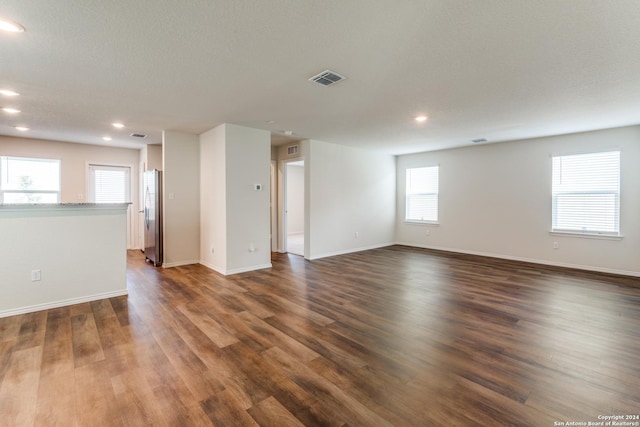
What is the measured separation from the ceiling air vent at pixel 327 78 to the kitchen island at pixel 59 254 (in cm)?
298

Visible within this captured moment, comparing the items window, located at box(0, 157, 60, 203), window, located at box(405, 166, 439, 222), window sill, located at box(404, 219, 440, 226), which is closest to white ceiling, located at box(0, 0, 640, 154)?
window, located at box(0, 157, 60, 203)

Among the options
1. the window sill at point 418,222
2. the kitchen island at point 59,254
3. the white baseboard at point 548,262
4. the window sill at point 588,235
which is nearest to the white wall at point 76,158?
the kitchen island at point 59,254

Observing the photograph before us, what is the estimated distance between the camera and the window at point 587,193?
4.96 metres

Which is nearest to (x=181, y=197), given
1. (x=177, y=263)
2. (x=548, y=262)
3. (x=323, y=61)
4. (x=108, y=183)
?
(x=177, y=263)

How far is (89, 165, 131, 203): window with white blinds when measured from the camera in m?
6.69

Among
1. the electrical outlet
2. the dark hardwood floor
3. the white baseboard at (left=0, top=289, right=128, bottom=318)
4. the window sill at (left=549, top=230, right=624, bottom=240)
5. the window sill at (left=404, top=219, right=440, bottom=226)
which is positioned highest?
the window sill at (left=404, top=219, right=440, bottom=226)

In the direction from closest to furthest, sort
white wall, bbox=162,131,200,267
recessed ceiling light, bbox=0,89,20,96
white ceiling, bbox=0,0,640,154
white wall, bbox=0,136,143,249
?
white ceiling, bbox=0,0,640,154, recessed ceiling light, bbox=0,89,20,96, white wall, bbox=162,131,200,267, white wall, bbox=0,136,143,249

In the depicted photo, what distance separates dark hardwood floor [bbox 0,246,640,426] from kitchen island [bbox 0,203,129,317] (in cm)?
25

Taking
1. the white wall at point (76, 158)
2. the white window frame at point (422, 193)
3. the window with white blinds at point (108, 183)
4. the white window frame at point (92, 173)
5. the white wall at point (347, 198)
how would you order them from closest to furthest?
the white wall at point (76, 158) < the white wall at point (347, 198) < the white window frame at point (92, 173) < the window with white blinds at point (108, 183) < the white window frame at point (422, 193)

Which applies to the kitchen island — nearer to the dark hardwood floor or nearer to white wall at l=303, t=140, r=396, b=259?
the dark hardwood floor

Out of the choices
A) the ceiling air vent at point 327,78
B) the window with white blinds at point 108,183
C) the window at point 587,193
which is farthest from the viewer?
the window with white blinds at point 108,183

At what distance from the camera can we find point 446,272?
4992 mm

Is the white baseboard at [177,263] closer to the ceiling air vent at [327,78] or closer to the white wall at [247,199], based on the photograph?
the white wall at [247,199]

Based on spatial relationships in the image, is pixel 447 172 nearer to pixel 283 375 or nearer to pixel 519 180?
pixel 519 180
